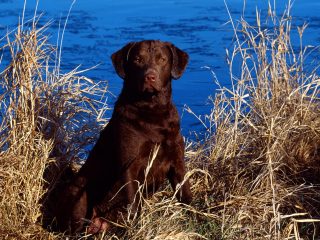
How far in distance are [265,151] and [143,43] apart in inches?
42.5

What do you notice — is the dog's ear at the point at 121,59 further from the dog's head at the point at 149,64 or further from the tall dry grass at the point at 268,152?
the tall dry grass at the point at 268,152

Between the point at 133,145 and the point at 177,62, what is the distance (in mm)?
627

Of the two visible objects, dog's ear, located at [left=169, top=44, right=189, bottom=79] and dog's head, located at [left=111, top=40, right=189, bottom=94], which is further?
dog's ear, located at [left=169, top=44, right=189, bottom=79]

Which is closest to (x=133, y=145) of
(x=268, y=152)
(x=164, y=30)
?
(x=268, y=152)

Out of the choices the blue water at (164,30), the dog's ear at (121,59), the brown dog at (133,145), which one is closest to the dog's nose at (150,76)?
the brown dog at (133,145)

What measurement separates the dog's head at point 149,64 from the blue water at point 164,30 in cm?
199

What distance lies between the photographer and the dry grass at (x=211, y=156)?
13.2 ft

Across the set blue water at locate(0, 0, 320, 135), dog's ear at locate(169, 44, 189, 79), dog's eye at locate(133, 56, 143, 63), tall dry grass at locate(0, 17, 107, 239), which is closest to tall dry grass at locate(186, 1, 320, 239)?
dog's ear at locate(169, 44, 189, 79)

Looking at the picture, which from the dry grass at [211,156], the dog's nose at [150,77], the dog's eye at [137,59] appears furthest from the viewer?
the dog's eye at [137,59]

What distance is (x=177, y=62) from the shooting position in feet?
14.5

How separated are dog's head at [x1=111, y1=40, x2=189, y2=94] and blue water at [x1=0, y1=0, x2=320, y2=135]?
1.99 m

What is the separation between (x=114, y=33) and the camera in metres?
9.10

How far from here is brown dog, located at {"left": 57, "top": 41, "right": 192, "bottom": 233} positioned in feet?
13.8

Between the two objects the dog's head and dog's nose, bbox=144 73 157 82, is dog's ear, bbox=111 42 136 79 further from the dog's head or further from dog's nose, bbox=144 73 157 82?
dog's nose, bbox=144 73 157 82
